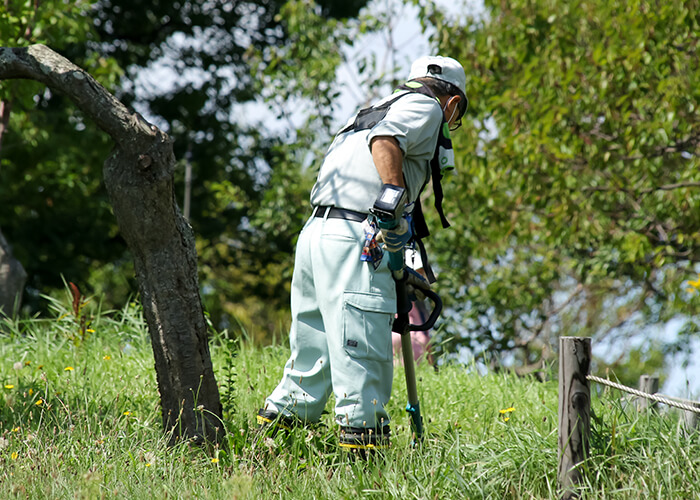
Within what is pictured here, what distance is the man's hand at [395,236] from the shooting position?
286cm

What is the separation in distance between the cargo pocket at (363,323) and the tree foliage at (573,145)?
275 centimetres

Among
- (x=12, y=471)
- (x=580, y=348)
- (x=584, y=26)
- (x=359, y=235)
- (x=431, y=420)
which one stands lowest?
(x=431, y=420)

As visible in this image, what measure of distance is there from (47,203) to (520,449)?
11.2 metres

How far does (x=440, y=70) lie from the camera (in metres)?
3.20

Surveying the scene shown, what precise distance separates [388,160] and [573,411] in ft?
3.87

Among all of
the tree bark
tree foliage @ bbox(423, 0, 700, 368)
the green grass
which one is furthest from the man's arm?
tree foliage @ bbox(423, 0, 700, 368)

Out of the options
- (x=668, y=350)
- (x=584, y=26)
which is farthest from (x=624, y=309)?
(x=584, y=26)

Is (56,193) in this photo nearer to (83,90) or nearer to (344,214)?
(83,90)

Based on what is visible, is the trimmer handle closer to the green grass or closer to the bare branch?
the green grass

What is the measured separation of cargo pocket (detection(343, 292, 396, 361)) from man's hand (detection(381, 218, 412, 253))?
0.20 meters

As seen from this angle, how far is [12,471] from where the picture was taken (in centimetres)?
277

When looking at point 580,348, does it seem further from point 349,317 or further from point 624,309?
point 624,309

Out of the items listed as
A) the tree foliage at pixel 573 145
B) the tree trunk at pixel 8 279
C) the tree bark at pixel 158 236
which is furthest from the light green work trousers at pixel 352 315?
the tree trunk at pixel 8 279

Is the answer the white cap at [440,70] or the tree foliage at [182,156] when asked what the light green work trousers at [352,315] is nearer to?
the white cap at [440,70]
